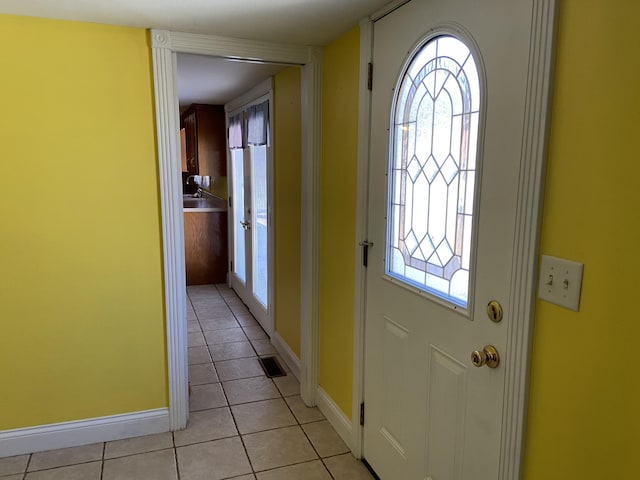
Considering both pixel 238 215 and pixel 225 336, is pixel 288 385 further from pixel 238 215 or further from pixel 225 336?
pixel 238 215

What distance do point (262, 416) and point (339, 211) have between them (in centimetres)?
125

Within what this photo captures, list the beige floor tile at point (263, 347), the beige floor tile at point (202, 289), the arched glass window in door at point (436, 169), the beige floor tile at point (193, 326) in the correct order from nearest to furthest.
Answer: the arched glass window in door at point (436, 169)
the beige floor tile at point (263, 347)
the beige floor tile at point (193, 326)
the beige floor tile at point (202, 289)

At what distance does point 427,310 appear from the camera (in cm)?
168

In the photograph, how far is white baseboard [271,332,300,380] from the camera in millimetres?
3162

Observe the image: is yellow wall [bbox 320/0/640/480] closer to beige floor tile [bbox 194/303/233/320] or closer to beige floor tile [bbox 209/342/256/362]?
beige floor tile [bbox 209/342/256/362]

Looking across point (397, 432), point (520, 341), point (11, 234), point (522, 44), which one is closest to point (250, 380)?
point (397, 432)

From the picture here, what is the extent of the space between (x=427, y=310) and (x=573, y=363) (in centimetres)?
60

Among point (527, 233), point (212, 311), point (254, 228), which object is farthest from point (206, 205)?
point (527, 233)

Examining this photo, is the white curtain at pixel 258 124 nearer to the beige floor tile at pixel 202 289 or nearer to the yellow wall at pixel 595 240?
the beige floor tile at pixel 202 289

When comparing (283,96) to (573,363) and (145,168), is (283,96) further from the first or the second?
(573,363)

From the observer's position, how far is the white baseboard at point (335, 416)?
2.36 m

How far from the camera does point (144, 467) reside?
2.20 m

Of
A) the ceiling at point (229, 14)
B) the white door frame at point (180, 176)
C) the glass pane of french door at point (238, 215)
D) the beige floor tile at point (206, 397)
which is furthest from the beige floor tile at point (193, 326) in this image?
the ceiling at point (229, 14)

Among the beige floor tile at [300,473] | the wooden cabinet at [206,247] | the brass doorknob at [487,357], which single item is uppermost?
the brass doorknob at [487,357]
